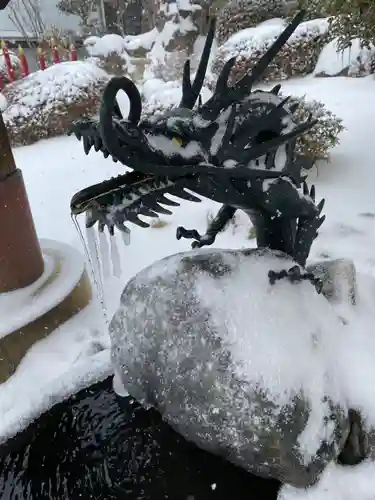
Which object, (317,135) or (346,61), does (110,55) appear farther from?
(317,135)

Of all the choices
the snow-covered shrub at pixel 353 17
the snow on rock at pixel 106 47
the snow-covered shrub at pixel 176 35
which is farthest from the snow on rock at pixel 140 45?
the snow-covered shrub at pixel 353 17

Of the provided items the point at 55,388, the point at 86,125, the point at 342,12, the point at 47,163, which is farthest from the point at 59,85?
the point at 86,125

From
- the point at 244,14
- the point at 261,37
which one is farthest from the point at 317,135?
the point at 244,14

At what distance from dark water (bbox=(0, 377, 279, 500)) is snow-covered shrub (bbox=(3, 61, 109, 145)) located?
577 cm

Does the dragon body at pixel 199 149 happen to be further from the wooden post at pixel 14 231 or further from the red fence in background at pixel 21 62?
the red fence in background at pixel 21 62

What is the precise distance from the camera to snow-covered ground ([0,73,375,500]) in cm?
158

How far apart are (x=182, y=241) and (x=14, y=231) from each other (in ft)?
5.39

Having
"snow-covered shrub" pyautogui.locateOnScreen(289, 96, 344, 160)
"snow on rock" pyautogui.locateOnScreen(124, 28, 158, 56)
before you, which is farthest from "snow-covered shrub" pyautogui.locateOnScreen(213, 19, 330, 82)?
"snow-covered shrub" pyautogui.locateOnScreen(289, 96, 344, 160)

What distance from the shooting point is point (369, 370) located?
1566mm

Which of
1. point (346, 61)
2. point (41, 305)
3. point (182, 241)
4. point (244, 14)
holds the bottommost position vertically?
point (182, 241)

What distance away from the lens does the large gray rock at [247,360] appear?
146cm

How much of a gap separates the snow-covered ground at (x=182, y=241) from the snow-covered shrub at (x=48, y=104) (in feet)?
0.74

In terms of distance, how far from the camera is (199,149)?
135 centimetres

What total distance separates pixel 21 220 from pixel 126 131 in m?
2.03
